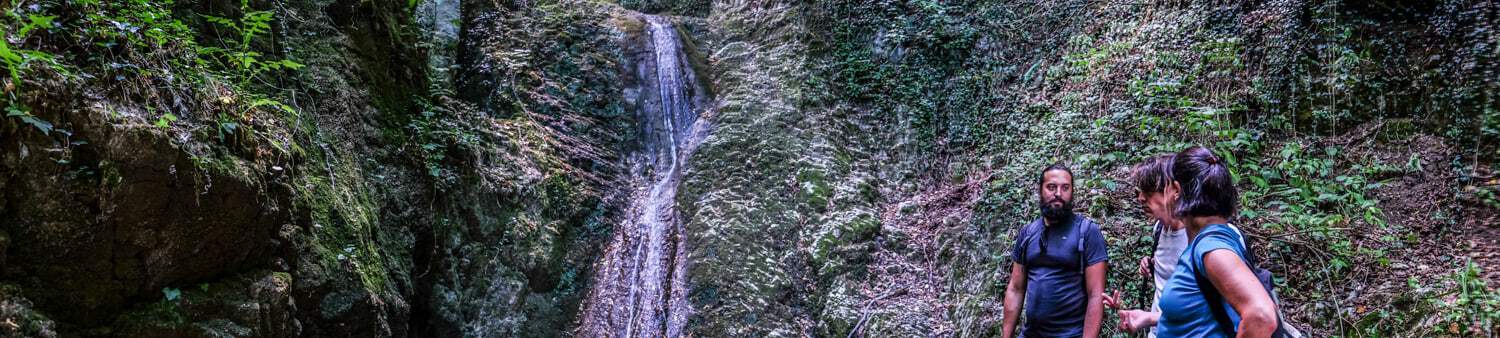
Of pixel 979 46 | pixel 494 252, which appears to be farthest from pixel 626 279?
pixel 979 46

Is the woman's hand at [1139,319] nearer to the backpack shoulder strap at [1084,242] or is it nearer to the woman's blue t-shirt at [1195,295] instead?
the woman's blue t-shirt at [1195,295]

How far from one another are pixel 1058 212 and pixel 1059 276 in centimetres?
32

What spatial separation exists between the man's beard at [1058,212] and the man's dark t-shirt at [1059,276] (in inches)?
1.3

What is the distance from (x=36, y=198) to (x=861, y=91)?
6888 mm

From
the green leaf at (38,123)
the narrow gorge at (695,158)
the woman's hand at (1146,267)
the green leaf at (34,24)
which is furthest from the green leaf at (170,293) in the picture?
the woman's hand at (1146,267)

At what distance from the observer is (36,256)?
280 centimetres

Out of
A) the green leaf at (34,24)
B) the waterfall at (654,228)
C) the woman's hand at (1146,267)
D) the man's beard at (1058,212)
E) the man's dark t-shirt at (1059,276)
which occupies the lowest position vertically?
the waterfall at (654,228)

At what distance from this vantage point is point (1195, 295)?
196 centimetres

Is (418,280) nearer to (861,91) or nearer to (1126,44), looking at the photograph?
(861,91)

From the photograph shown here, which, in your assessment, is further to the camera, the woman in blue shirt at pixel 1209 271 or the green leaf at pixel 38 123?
the green leaf at pixel 38 123

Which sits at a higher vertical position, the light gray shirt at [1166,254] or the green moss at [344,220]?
the light gray shirt at [1166,254]

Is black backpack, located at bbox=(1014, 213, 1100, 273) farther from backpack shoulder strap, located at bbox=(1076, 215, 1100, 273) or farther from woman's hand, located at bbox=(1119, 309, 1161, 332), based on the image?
woman's hand, located at bbox=(1119, 309, 1161, 332)

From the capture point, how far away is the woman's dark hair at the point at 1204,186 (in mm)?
1986

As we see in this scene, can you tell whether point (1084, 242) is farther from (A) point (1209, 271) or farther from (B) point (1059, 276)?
(A) point (1209, 271)
